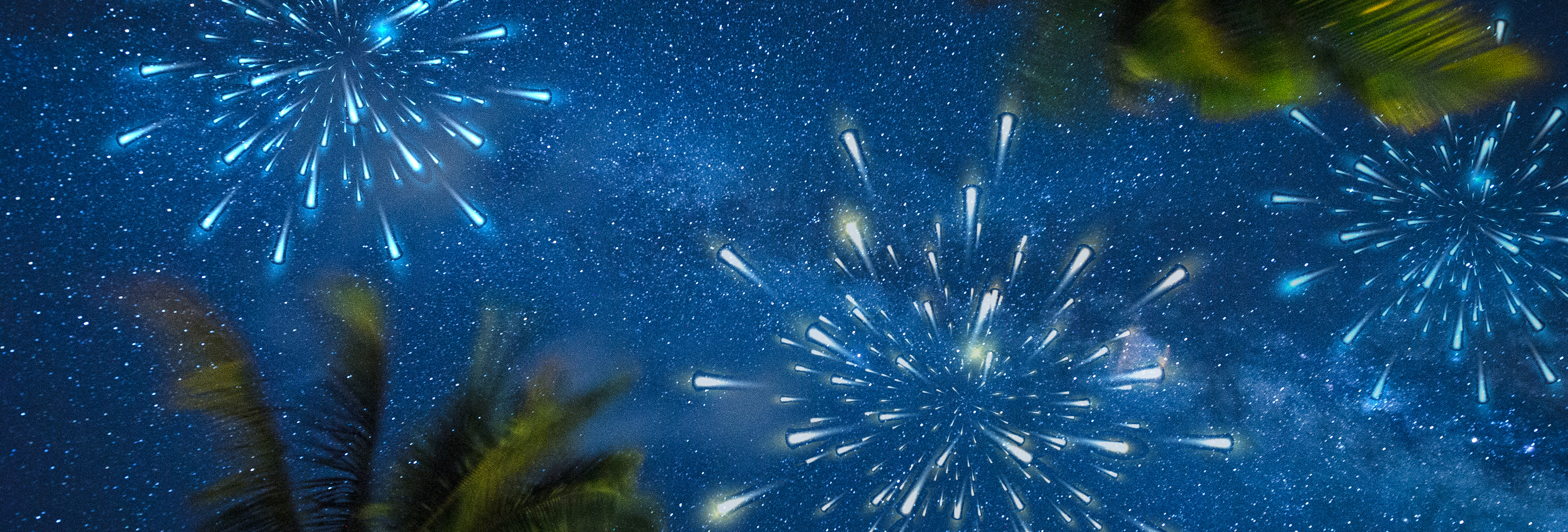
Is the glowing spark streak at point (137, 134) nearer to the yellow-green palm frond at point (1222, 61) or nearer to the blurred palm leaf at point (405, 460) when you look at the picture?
the blurred palm leaf at point (405, 460)

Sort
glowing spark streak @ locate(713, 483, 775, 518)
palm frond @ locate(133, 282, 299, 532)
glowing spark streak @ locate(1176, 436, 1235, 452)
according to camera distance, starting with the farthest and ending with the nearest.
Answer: glowing spark streak @ locate(1176, 436, 1235, 452)
glowing spark streak @ locate(713, 483, 775, 518)
palm frond @ locate(133, 282, 299, 532)

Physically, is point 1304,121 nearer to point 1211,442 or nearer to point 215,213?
point 1211,442

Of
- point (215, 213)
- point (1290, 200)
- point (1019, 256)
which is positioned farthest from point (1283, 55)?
point (215, 213)

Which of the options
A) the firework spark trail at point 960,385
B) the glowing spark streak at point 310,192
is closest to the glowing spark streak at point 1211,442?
the firework spark trail at point 960,385

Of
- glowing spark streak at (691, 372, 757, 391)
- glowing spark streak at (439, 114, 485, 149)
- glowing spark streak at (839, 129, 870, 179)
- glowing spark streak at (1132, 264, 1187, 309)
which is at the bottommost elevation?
glowing spark streak at (1132, 264, 1187, 309)

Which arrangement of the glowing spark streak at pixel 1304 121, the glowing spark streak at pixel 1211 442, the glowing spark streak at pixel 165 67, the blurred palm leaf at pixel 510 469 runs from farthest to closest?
the glowing spark streak at pixel 1211 442, the glowing spark streak at pixel 1304 121, the blurred palm leaf at pixel 510 469, the glowing spark streak at pixel 165 67

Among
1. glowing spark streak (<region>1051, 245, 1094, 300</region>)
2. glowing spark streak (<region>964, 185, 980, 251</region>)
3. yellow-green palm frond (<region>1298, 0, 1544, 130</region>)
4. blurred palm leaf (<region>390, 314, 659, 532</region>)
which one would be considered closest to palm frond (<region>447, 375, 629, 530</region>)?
blurred palm leaf (<region>390, 314, 659, 532</region>)

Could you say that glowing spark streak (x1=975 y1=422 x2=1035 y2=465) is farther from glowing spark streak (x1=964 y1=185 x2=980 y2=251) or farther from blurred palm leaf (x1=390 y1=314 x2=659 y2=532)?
blurred palm leaf (x1=390 y1=314 x2=659 y2=532)
